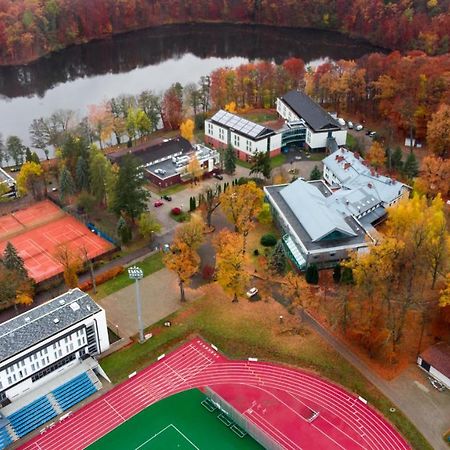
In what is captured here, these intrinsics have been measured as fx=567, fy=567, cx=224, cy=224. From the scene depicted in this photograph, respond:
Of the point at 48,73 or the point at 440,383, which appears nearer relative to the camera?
the point at 440,383

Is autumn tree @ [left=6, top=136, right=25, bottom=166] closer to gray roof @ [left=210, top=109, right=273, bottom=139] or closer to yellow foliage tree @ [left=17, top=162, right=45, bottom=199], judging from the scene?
yellow foliage tree @ [left=17, top=162, right=45, bottom=199]

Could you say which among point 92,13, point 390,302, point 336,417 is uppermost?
point 92,13

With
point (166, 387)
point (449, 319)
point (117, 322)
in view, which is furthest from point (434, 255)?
point (117, 322)

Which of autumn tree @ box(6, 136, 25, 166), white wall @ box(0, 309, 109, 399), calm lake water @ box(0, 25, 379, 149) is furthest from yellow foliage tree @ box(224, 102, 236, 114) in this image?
white wall @ box(0, 309, 109, 399)

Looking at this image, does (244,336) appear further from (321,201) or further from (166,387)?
(321,201)

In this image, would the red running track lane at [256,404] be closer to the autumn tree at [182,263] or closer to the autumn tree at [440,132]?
the autumn tree at [182,263]

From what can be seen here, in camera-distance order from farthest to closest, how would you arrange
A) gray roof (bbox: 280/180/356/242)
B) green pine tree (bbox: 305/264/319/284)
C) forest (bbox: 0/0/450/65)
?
1. forest (bbox: 0/0/450/65)
2. gray roof (bbox: 280/180/356/242)
3. green pine tree (bbox: 305/264/319/284)
